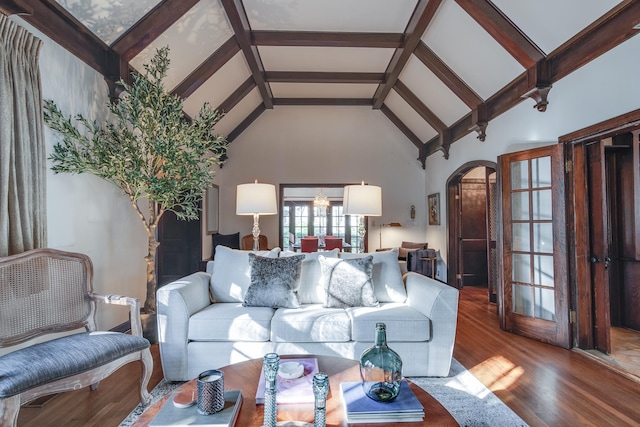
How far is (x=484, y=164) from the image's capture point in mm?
4797

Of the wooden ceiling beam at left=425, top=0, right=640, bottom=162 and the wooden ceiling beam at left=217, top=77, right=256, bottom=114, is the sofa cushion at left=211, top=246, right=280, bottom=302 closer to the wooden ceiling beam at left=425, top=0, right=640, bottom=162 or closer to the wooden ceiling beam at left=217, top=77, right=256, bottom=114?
the wooden ceiling beam at left=425, top=0, right=640, bottom=162

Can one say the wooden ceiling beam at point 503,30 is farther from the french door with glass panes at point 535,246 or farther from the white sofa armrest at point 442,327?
the white sofa armrest at point 442,327

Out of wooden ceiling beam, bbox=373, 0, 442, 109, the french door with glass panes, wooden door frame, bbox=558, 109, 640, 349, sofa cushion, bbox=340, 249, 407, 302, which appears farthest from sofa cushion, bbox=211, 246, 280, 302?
wooden ceiling beam, bbox=373, 0, 442, 109

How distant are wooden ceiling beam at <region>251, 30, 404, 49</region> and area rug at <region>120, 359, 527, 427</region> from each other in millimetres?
3985

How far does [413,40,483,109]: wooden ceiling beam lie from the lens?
457cm

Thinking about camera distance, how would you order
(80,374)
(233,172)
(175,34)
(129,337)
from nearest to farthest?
(80,374) → (129,337) → (175,34) → (233,172)

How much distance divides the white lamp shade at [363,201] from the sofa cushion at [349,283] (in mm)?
613

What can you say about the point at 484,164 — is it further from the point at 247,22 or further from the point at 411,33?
the point at 247,22

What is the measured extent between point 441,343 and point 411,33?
145 inches

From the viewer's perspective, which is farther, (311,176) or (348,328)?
(311,176)

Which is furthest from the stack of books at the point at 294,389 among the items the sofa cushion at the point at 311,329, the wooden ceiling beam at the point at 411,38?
the wooden ceiling beam at the point at 411,38

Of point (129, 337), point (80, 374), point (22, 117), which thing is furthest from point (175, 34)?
point (80, 374)

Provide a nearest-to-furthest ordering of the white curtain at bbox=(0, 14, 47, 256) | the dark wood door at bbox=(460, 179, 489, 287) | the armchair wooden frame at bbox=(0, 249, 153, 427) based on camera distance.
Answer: the armchair wooden frame at bbox=(0, 249, 153, 427) < the white curtain at bbox=(0, 14, 47, 256) < the dark wood door at bbox=(460, 179, 489, 287)

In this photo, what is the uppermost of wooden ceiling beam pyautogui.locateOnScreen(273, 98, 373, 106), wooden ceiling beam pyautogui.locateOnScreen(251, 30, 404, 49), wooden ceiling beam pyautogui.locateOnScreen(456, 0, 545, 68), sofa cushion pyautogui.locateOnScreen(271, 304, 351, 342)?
wooden ceiling beam pyautogui.locateOnScreen(273, 98, 373, 106)
